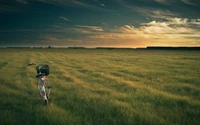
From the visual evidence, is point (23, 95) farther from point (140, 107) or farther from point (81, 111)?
point (140, 107)

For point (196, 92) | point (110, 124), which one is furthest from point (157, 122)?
point (196, 92)

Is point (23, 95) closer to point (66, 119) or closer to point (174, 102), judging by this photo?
point (66, 119)

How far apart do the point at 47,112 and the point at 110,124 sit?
7.55ft

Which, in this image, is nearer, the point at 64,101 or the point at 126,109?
the point at 126,109

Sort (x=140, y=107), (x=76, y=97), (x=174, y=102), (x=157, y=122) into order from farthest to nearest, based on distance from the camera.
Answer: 1. (x=76, y=97)
2. (x=174, y=102)
3. (x=140, y=107)
4. (x=157, y=122)

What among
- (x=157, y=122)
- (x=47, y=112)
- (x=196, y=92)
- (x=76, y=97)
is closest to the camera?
(x=157, y=122)

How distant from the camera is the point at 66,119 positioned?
6578 mm

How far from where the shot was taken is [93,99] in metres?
9.02

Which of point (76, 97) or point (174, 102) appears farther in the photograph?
point (76, 97)

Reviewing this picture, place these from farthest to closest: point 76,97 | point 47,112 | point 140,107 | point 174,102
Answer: point 76,97 < point 174,102 < point 140,107 < point 47,112

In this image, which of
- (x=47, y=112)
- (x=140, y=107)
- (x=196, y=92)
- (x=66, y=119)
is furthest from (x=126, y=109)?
(x=196, y=92)

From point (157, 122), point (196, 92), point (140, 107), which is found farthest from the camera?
point (196, 92)

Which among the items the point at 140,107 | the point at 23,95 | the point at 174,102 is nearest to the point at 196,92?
the point at 174,102

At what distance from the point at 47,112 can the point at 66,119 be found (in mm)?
1090
